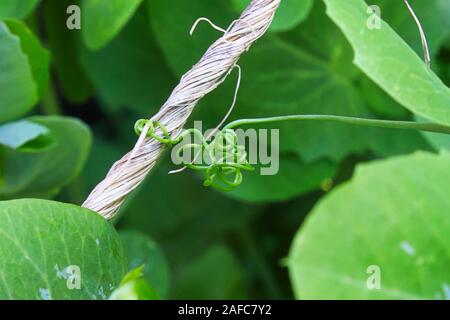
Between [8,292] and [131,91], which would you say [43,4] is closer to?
[131,91]

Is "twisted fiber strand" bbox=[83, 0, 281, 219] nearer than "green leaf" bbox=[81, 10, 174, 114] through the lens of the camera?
Yes

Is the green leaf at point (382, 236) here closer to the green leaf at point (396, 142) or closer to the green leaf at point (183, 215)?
the green leaf at point (396, 142)

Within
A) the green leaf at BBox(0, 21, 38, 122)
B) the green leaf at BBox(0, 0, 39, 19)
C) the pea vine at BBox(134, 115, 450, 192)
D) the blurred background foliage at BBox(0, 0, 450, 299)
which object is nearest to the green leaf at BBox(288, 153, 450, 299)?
the blurred background foliage at BBox(0, 0, 450, 299)

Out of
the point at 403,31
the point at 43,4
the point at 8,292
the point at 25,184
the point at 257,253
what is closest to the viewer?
the point at 8,292

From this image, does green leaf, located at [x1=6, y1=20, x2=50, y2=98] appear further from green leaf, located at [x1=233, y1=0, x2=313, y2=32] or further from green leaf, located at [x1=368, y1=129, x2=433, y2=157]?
green leaf, located at [x1=368, y1=129, x2=433, y2=157]

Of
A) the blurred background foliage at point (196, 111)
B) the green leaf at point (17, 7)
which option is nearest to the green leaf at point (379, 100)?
the blurred background foliage at point (196, 111)

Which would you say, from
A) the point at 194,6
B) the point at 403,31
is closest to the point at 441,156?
the point at 403,31

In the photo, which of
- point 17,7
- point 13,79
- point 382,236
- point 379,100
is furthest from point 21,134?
point 379,100
